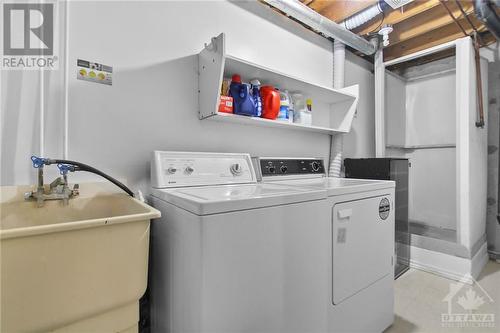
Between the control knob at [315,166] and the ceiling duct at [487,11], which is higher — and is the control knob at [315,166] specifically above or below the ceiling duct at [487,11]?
below

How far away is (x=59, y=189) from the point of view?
1.15 metres

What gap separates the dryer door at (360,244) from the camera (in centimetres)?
132

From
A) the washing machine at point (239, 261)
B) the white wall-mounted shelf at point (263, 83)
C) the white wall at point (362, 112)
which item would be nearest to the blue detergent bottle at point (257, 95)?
the white wall-mounted shelf at point (263, 83)

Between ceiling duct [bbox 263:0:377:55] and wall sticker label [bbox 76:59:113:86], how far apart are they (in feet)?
4.06

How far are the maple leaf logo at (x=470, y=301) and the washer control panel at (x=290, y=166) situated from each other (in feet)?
4.81

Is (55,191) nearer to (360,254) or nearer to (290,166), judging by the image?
(290,166)

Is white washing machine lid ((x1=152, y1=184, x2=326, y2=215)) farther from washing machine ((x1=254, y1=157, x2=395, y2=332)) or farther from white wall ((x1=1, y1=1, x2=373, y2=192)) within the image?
white wall ((x1=1, y1=1, x2=373, y2=192))

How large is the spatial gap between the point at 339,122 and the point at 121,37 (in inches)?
77.7

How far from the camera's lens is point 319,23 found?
82.6 inches

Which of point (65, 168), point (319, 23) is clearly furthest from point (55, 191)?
point (319, 23)

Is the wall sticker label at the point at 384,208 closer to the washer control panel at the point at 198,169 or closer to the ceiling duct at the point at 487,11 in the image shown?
the washer control panel at the point at 198,169

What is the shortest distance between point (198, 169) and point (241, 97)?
595 mm

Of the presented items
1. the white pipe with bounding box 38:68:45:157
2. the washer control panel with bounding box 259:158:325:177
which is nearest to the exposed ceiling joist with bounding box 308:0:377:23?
the washer control panel with bounding box 259:158:325:177

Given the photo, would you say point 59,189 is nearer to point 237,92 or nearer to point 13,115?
point 13,115
